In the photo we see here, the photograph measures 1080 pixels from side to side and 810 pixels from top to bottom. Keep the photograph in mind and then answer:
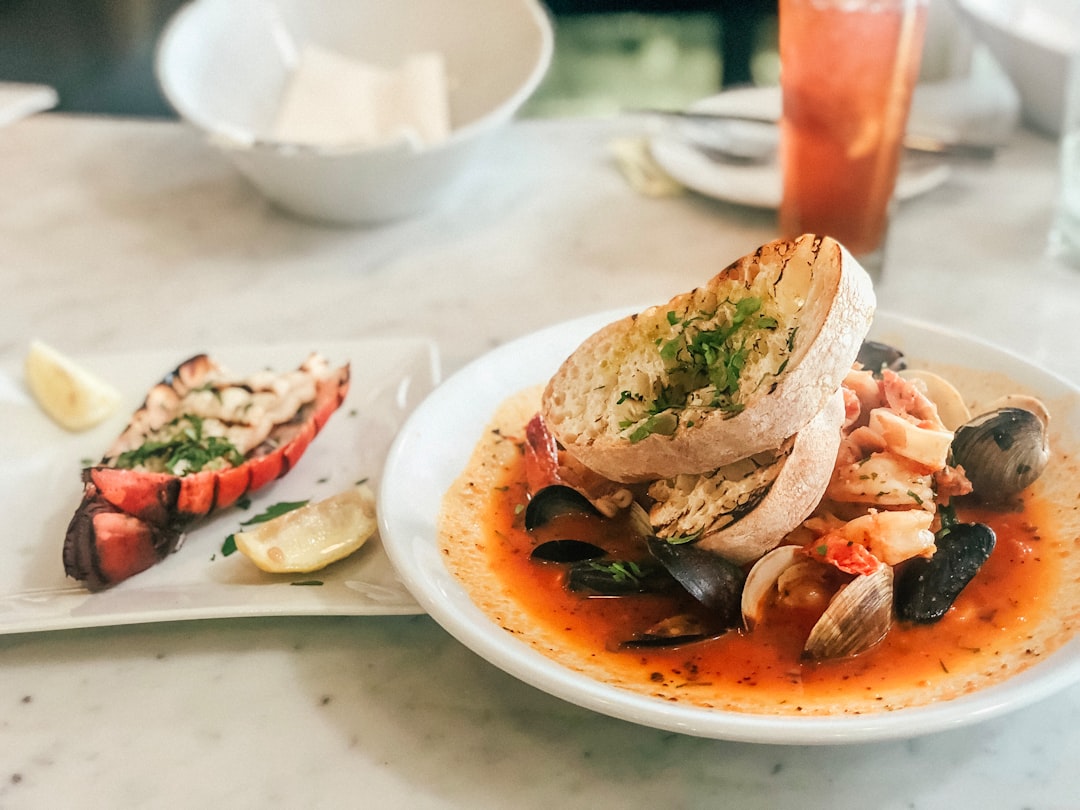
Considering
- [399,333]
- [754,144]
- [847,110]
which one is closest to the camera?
[847,110]

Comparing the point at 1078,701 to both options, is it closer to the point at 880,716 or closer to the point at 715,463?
the point at 880,716

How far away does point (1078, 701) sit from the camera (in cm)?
117

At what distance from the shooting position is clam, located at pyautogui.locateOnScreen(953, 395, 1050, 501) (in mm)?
1283

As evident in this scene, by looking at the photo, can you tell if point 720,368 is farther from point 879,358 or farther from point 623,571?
point 879,358

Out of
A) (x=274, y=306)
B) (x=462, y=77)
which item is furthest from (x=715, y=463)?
(x=462, y=77)

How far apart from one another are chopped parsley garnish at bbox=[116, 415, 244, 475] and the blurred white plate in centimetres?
8

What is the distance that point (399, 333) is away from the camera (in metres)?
2.17

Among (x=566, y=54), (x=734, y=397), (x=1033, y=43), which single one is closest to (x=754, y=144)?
(x=1033, y=43)

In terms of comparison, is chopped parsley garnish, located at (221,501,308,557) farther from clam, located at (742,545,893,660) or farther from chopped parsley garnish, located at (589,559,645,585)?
clam, located at (742,545,893,660)

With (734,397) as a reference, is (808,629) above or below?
below

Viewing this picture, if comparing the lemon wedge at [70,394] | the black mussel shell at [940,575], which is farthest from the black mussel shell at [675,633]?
the lemon wedge at [70,394]

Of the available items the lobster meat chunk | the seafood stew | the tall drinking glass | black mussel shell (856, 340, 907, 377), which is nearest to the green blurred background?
the tall drinking glass

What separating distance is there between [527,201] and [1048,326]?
1.32m

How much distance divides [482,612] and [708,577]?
0.89 feet
